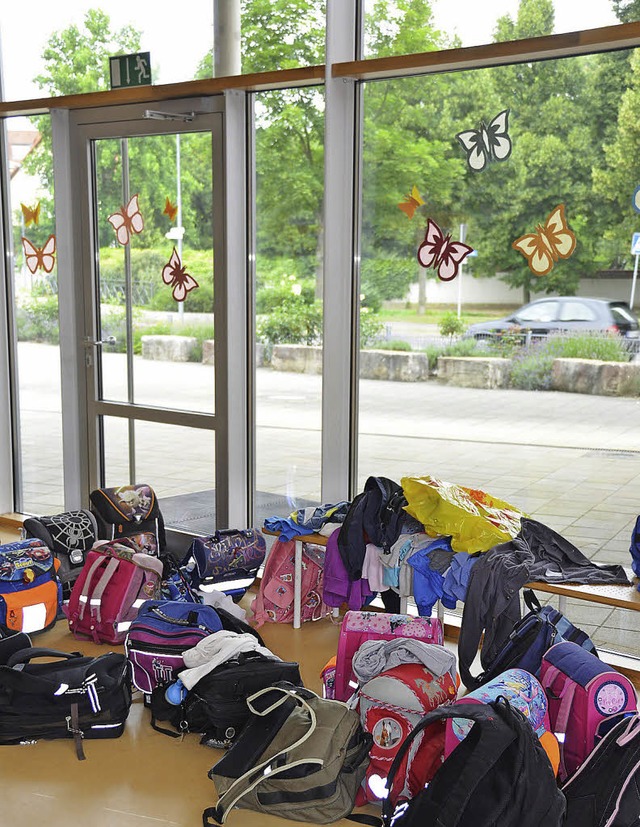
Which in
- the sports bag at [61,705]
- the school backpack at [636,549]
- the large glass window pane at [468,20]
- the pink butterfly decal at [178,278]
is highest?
the large glass window pane at [468,20]

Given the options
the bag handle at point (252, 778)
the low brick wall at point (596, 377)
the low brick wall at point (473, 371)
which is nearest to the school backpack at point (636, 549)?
the low brick wall at point (596, 377)

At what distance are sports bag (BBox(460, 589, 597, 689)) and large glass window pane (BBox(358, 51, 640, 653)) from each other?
57 cm

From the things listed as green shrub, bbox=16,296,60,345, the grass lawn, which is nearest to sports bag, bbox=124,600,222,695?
the grass lawn

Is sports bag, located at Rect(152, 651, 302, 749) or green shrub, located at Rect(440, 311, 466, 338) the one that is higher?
green shrub, located at Rect(440, 311, 466, 338)

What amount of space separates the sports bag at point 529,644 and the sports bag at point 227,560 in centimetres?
132

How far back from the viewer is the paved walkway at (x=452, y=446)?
3.50 metres

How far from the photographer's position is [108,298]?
4801mm

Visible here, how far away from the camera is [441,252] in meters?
3.76

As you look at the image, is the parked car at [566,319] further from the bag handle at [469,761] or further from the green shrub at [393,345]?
the bag handle at [469,761]

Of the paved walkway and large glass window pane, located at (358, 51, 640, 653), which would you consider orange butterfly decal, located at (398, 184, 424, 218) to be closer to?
large glass window pane, located at (358, 51, 640, 653)

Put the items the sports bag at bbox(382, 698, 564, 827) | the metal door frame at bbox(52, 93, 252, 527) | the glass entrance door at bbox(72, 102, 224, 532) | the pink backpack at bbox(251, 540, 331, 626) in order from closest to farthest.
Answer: the sports bag at bbox(382, 698, 564, 827), the pink backpack at bbox(251, 540, 331, 626), the metal door frame at bbox(52, 93, 252, 527), the glass entrance door at bbox(72, 102, 224, 532)

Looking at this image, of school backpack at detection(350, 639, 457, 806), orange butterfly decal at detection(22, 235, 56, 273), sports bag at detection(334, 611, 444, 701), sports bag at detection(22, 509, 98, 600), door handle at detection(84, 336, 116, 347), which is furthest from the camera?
orange butterfly decal at detection(22, 235, 56, 273)

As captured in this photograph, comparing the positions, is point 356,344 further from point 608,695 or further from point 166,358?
point 608,695

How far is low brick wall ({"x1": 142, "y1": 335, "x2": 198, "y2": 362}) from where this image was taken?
4.50 m
